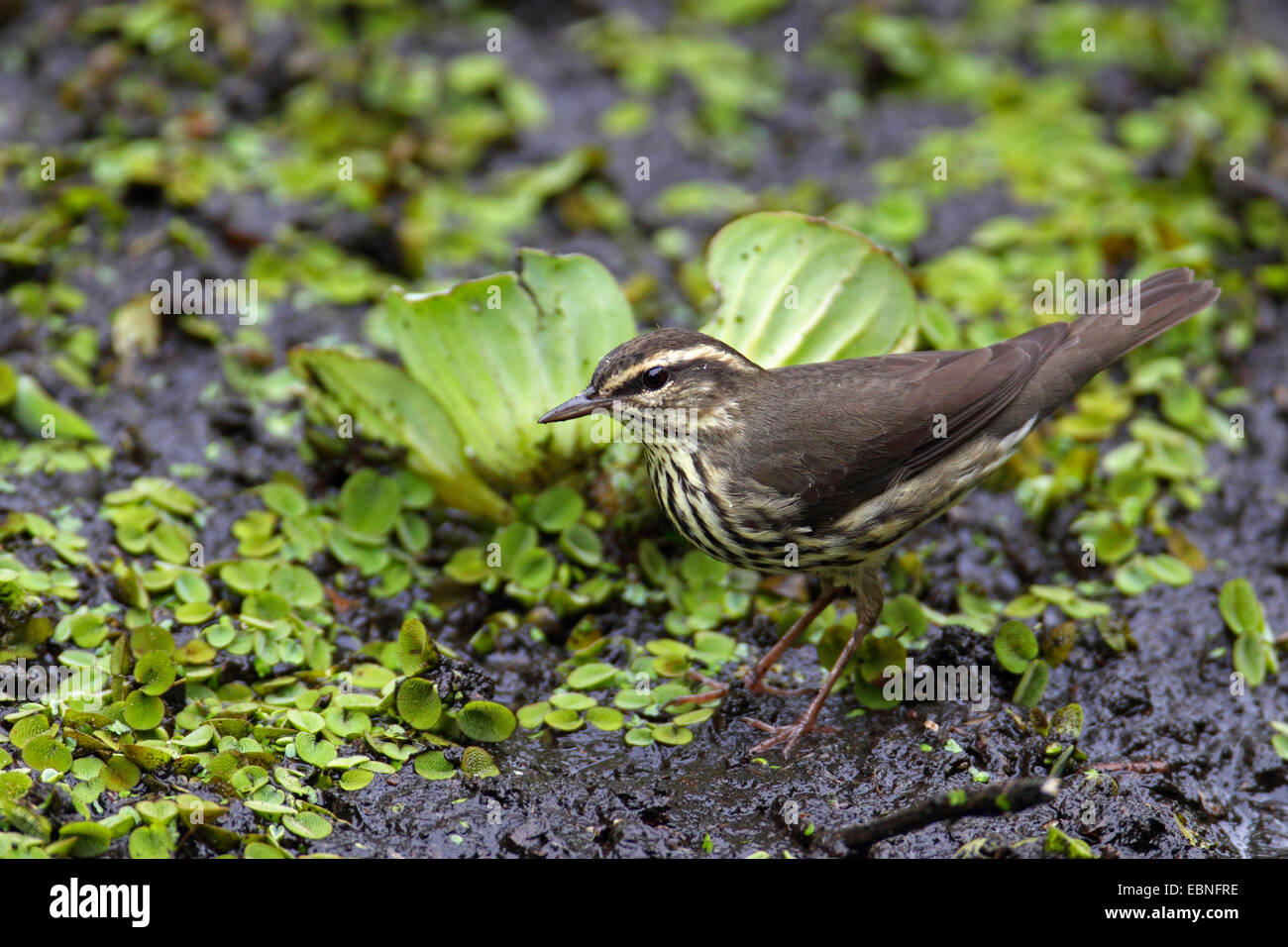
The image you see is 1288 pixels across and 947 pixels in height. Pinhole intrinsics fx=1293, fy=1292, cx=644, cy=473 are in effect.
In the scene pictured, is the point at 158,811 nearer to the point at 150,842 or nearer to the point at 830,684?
the point at 150,842

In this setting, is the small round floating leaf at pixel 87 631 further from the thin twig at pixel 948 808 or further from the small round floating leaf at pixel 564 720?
the thin twig at pixel 948 808

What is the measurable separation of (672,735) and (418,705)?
1.04 m

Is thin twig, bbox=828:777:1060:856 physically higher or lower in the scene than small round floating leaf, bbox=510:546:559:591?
lower

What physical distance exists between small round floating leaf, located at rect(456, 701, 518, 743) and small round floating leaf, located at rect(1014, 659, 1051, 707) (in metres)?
2.12

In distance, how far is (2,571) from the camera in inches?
208

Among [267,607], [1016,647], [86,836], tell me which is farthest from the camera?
[267,607]

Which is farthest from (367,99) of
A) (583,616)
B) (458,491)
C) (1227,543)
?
(1227,543)

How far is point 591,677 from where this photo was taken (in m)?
5.49

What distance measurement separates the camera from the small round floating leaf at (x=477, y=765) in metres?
4.90

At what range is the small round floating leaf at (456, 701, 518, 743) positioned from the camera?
16.7ft

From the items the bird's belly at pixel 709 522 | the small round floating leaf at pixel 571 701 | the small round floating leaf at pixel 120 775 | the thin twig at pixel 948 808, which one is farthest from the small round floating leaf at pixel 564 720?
the small round floating leaf at pixel 120 775
